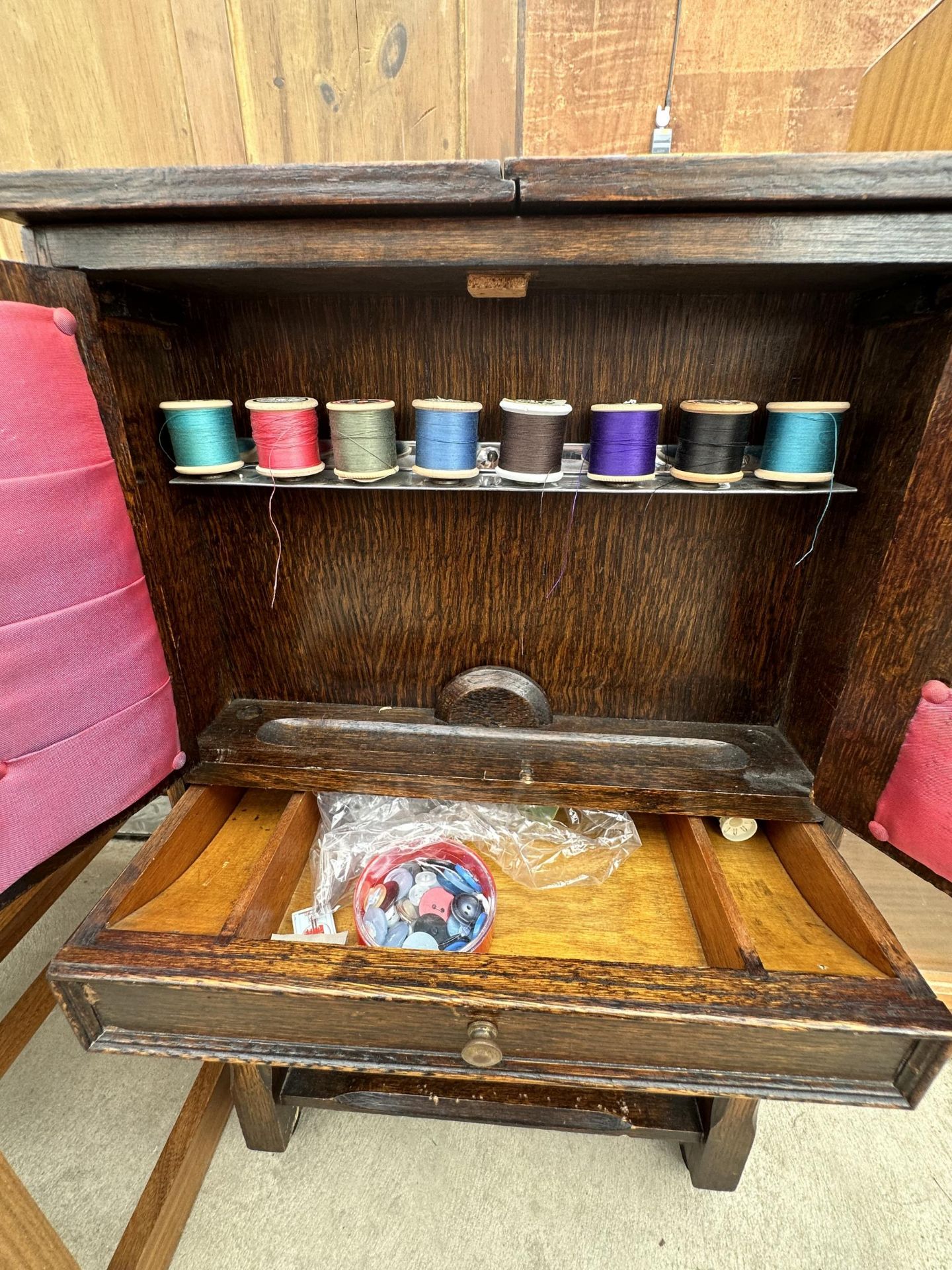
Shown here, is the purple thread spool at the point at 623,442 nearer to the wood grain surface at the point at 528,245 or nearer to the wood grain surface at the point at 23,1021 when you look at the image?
the wood grain surface at the point at 528,245

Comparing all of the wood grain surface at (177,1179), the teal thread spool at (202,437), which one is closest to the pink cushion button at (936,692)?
the teal thread spool at (202,437)

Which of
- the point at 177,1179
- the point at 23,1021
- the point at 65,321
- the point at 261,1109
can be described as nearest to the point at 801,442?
the point at 65,321

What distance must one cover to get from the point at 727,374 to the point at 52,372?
844 mm

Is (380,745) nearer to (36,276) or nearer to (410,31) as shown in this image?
(36,276)

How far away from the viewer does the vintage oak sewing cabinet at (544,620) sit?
650 mm

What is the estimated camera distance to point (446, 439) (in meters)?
0.81

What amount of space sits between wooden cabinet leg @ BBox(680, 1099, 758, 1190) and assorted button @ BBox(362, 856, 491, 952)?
0.45 metres

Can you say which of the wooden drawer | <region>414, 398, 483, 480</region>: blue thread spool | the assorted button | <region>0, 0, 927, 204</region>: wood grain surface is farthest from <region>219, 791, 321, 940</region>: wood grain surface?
<region>0, 0, 927, 204</region>: wood grain surface

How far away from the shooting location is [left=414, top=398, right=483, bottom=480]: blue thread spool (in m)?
0.80

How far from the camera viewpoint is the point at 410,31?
98 cm

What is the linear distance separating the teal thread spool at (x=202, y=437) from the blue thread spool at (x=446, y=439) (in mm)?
264

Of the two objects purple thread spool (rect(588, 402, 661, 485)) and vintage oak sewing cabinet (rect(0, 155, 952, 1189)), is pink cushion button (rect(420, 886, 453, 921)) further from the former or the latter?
purple thread spool (rect(588, 402, 661, 485))

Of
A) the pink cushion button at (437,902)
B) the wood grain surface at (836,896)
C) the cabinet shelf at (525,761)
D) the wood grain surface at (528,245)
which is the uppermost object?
the wood grain surface at (528,245)

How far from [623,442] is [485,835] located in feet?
2.17
